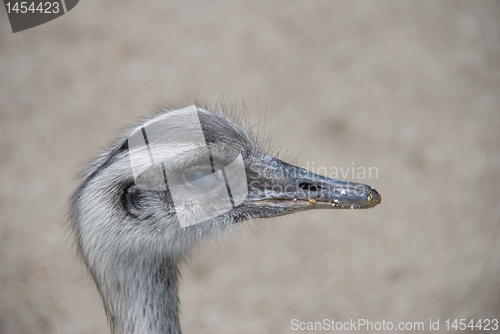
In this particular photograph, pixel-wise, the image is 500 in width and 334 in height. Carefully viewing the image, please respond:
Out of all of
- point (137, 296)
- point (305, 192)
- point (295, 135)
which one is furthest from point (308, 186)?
point (295, 135)

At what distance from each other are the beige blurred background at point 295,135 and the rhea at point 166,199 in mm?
1168

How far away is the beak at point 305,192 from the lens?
1.33 metres

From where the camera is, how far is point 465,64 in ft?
11.9

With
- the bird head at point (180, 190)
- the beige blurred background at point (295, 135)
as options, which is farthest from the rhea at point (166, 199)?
the beige blurred background at point (295, 135)

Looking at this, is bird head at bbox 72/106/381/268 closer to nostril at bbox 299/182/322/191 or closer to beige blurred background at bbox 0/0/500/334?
nostril at bbox 299/182/322/191

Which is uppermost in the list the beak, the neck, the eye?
the eye

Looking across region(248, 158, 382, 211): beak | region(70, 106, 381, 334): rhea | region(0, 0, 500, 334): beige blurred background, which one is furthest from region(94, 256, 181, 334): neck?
region(0, 0, 500, 334): beige blurred background

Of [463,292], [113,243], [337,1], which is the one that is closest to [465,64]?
[337,1]

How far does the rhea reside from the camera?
132cm

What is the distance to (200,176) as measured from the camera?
134 centimetres

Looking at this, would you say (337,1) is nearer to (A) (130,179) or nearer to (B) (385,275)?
(B) (385,275)

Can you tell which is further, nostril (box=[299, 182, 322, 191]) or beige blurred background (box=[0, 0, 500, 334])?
beige blurred background (box=[0, 0, 500, 334])

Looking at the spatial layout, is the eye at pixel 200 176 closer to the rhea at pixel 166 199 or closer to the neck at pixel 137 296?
the rhea at pixel 166 199

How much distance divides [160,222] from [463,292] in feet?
6.87
